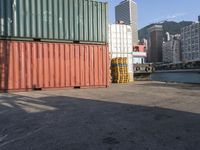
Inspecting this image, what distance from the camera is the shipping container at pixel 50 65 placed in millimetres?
15602

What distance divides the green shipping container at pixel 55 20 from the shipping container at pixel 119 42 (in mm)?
9540

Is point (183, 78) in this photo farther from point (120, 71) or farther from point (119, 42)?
point (120, 71)

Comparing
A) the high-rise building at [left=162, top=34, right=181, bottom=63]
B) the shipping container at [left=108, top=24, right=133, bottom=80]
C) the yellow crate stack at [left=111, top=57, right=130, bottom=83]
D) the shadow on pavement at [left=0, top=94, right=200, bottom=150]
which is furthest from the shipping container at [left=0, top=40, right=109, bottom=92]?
the high-rise building at [left=162, top=34, right=181, bottom=63]

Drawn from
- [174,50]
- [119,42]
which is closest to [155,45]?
[174,50]

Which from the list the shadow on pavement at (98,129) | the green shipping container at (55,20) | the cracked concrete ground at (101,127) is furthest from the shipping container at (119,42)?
the shadow on pavement at (98,129)

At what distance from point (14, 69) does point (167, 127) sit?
36.4 feet

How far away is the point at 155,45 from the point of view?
548ft

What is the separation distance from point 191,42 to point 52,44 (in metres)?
110

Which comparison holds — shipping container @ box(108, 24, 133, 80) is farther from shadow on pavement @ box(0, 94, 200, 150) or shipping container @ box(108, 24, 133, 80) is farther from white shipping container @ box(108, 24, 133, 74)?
shadow on pavement @ box(0, 94, 200, 150)

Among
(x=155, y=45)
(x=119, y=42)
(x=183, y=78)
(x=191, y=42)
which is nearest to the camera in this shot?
(x=119, y=42)

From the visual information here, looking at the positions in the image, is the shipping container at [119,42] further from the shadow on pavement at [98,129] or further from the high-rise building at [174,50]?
the high-rise building at [174,50]

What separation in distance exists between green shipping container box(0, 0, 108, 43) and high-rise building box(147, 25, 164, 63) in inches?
5467

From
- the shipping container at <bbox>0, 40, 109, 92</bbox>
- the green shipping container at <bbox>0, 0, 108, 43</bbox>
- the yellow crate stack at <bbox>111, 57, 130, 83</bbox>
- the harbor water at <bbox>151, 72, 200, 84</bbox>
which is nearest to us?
the shipping container at <bbox>0, 40, 109, 92</bbox>

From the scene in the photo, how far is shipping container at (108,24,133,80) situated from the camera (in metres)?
28.6
